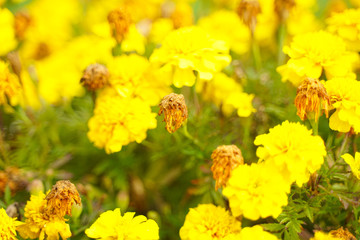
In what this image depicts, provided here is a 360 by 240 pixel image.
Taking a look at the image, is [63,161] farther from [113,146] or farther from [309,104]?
[309,104]

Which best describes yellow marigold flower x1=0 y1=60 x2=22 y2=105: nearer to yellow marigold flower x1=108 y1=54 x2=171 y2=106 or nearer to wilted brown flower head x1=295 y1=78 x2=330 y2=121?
yellow marigold flower x1=108 y1=54 x2=171 y2=106

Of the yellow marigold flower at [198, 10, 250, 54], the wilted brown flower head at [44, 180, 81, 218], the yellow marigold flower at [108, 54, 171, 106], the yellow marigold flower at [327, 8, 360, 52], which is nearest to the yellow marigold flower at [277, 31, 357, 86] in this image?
the yellow marigold flower at [327, 8, 360, 52]

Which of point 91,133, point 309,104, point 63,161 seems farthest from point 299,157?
point 63,161

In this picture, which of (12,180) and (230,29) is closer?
(12,180)

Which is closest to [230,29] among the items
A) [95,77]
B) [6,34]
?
[95,77]

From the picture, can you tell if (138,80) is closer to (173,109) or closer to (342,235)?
(173,109)

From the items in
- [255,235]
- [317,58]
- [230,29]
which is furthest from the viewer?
[230,29]
